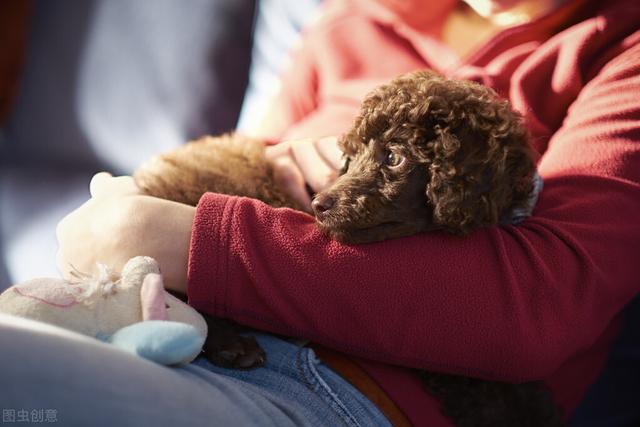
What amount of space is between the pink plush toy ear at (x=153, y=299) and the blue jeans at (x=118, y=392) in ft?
0.28

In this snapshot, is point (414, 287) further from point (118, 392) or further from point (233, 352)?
point (118, 392)

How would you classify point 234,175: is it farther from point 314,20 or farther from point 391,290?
point 314,20

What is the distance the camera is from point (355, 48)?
1970mm

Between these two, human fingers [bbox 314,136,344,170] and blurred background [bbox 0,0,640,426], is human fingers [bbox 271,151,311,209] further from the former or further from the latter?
blurred background [bbox 0,0,640,426]

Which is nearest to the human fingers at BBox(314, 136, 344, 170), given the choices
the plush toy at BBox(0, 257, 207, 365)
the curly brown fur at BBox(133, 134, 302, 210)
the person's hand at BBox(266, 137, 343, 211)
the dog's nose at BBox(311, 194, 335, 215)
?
the person's hand at BBox(266, 137, 343, 211)

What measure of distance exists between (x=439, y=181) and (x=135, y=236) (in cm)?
53

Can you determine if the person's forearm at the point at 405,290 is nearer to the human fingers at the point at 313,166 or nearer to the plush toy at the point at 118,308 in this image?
the plush toy at the point at 118,308

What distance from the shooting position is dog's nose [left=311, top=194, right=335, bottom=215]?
124 centimetres

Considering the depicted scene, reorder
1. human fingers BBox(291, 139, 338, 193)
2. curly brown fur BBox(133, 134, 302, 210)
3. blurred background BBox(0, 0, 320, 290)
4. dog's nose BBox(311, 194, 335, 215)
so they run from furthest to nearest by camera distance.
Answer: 1. blurred background BBox(0, 0, 320, 290)
2. human fingers BBox(291, 139, 338, 193)
3. curly brown fur BBox(133, 134, 302, 210)
4. dog's nose BBox(311, 194, 335, 215)

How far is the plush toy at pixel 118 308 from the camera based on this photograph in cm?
102

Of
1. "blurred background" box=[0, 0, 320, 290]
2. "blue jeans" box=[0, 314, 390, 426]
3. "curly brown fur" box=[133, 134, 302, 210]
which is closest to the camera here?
"blue jeans" box=[0, 314, 390, 426]

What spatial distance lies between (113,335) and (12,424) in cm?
23

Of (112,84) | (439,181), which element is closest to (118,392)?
(439,181)

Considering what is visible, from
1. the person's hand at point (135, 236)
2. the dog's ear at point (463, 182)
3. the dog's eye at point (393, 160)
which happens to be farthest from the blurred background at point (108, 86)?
the dog's ear at point (463, 182)
